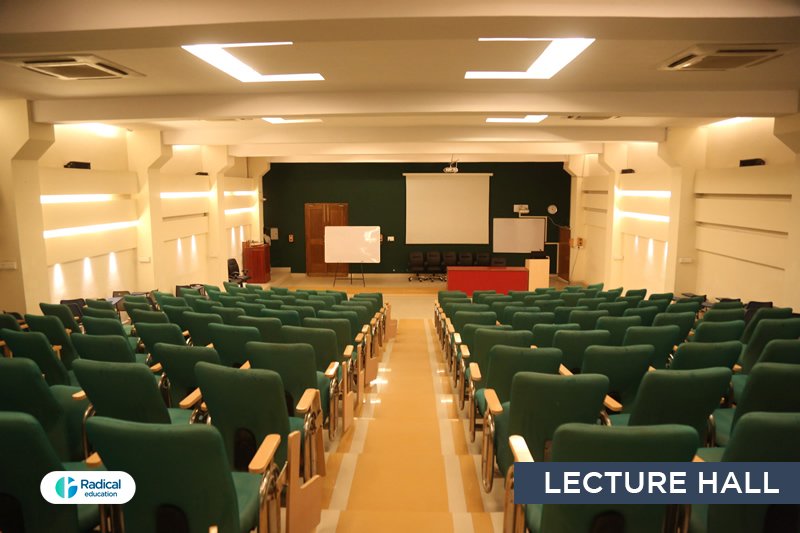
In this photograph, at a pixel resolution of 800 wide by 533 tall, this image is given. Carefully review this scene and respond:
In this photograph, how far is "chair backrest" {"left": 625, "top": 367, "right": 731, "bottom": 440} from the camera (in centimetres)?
296

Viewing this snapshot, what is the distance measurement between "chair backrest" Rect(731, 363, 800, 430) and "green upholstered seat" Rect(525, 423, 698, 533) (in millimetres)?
1173

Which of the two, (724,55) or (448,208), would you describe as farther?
(448,208)

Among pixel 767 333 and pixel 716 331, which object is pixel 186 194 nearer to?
pixel 716 331

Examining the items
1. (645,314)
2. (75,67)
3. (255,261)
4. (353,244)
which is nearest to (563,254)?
(353,244)

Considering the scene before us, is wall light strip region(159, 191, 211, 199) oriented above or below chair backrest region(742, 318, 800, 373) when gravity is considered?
above

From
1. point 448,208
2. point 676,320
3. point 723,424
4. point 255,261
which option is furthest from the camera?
point 448,208

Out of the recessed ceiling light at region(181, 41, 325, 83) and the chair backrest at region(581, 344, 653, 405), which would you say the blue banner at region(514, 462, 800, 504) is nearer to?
the chair backrest at region(581, 344, 653, 405)

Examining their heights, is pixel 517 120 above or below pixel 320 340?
above

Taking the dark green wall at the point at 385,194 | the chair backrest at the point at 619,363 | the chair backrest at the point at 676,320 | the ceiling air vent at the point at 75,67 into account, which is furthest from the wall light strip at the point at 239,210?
the chair backrest at the point at 619,363

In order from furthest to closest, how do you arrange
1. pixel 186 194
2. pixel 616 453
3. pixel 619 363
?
1. pixel 186 194
2. pixel 619 363
3. pixel 616 453

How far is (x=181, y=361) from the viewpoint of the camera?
12.4 feet

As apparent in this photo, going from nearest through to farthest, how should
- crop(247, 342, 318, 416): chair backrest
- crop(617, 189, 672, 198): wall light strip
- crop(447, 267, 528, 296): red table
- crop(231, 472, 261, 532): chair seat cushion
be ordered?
crop(231, 472, 261, 532): chair seat cushion → crop(247, 342, 318, 416): chair backrest → crop(617, 189, 672, 198): wall light strip → crop(447, 267, 528, 296): red table

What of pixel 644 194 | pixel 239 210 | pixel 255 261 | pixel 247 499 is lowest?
pixel 255 261

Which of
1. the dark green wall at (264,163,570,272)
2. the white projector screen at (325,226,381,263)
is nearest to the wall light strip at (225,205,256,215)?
the dark green wall at (264,163,570,272)
